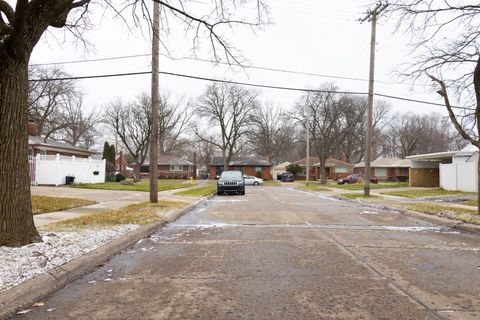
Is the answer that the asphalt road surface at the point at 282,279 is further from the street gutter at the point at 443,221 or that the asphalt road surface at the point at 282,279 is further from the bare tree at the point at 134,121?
the bare tree at the point at 134,121

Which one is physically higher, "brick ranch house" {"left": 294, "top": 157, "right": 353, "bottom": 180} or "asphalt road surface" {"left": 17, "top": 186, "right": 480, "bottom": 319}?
"brick ranch house" {"left": 294, "top": 157, "right": 353, "bottom": 180}

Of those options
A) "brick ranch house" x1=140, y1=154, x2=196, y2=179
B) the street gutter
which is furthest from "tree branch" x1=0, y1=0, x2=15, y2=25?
"brick ranch house" x1=140, y1=154, x2=196, y2=179

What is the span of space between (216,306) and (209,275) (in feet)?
5.19

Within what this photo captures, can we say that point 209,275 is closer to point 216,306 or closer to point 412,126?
point 216,306

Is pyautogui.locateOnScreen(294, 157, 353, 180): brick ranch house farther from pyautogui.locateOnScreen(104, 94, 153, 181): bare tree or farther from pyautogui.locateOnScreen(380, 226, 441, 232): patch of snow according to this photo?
pyautogui.locateOnScreen(380, 226, 441, 232): patch of snow

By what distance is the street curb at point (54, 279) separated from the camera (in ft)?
16.6

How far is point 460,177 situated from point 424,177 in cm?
1077

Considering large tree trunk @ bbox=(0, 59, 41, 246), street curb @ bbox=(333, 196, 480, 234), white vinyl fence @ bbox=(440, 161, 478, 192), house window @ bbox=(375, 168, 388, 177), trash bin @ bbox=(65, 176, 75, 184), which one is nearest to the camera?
large tree trunk @ bbox=(0, 59, 41, 246)

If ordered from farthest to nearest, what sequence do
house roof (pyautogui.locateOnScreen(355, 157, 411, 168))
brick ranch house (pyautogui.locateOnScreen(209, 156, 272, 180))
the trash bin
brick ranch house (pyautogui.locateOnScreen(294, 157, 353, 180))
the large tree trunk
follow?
1. brick ranch house (pyautogui.locateOnScreen(294, 157, 353, 180))
2. brick ranch house (pyautogui.locateOnScreen(209, 156, 272, 180))
3. house roof (pyautogui.locateOnScreen(355, 157, 411, 168))
4. the trash bin
5. the large tree trunk

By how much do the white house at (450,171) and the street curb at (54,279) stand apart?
28.8 meters

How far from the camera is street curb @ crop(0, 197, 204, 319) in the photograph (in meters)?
5.05

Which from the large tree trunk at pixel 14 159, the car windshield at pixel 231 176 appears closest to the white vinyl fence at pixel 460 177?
the car windshield at pixel 231 176

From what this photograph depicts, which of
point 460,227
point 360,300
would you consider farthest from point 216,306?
point 460,227

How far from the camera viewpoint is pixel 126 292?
231 inches
